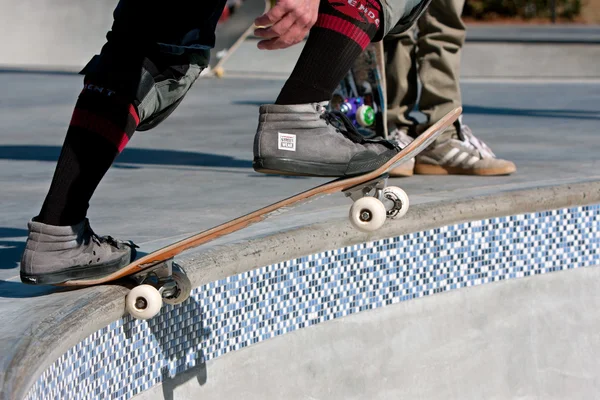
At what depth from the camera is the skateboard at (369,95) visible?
459cm

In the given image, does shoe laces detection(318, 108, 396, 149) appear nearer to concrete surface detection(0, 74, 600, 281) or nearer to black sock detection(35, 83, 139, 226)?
black sock detection(35, 83, 139, 226)

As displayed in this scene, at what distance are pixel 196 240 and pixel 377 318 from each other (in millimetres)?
1090

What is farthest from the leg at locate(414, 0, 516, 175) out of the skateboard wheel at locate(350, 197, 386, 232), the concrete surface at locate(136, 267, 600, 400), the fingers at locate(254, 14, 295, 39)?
the fingers at locate(254, 14, 295, 39)

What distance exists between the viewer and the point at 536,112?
707 cm

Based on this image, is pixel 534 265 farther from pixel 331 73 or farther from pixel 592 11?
pixel 592 11

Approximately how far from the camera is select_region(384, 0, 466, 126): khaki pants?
451cm

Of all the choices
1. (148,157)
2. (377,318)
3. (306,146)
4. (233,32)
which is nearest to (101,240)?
(306,146)

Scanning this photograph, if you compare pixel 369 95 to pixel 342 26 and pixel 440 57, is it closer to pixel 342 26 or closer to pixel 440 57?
pixel 440 57

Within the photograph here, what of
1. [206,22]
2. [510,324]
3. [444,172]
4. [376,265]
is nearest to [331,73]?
[206,22]

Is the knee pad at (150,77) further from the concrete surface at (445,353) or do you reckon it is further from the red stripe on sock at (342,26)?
the concrete surface at (445,353)

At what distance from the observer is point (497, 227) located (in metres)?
3.70

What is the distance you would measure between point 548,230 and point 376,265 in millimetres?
844

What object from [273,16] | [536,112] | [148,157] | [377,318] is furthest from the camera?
[536,112]

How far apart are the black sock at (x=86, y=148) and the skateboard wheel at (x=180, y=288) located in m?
0.29
